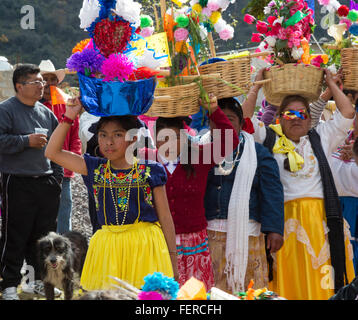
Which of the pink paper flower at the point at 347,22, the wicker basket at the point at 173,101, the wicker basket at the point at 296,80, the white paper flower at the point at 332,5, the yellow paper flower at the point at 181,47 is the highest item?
the white paper flower at the point at 332,5

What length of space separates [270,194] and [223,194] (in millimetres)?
357

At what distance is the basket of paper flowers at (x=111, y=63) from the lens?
10.3 ft

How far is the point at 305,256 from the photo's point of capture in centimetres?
434

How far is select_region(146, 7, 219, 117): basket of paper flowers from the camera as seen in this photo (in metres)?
3.63

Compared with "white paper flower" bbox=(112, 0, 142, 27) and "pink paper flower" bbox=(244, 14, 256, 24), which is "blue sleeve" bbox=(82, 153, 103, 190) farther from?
"pink paper flower" bbox=(244, 14, 256, 24)

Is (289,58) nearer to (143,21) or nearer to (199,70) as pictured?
(199,70)

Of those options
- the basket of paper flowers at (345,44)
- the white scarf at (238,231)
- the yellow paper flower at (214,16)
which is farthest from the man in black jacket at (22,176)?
the basket of paper flowers at (345,44)

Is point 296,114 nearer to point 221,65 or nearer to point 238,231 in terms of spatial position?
point 221,65

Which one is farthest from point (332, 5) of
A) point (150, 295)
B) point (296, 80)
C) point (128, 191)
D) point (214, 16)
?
point (150, 295)

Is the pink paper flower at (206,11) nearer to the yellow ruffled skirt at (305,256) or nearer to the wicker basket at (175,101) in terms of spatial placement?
the wicker basket at (175,101)

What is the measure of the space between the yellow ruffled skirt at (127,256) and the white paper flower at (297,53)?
6.49 ft

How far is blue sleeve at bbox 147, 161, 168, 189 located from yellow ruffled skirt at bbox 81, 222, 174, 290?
10.0 inches

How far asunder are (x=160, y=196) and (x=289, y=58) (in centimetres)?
189

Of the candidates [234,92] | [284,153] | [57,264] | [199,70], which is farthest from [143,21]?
[57,264]
